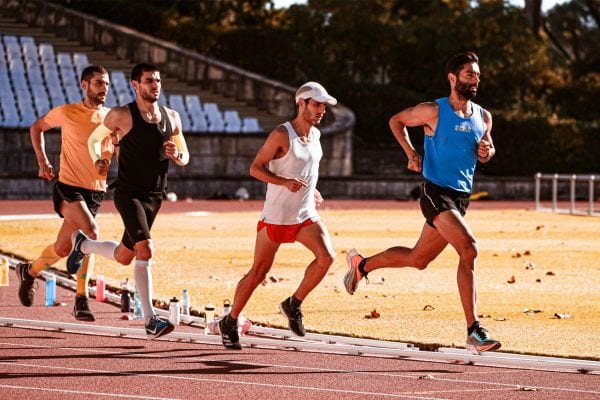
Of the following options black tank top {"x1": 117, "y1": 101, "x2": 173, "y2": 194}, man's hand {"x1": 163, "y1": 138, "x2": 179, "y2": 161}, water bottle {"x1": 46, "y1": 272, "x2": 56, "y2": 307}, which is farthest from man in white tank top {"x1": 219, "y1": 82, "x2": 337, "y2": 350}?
water bottle {"x1": 46, "y1": 272, "x2": 56, "y2": 307}

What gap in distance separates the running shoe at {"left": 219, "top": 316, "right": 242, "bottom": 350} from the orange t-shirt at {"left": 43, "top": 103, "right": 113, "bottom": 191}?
250cm

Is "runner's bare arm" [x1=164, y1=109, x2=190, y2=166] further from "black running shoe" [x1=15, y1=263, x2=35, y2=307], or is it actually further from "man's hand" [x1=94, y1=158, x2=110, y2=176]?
"black running shoe" [x1=15, y1=263, x2=35, y2=307]

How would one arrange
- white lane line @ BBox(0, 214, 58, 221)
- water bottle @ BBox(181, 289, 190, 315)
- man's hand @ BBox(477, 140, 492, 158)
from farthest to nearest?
1. white lane line @ BBox(0, 214, 58, 221)
2. water bottle @ BBox(181, 289, 190, 315)
3. man's hand @ BBox(477, 140, 492, 158)

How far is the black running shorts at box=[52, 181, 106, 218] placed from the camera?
1283cm

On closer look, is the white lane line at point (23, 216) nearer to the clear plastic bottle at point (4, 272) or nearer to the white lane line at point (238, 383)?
the clear plastic bottle at point (4, 272)

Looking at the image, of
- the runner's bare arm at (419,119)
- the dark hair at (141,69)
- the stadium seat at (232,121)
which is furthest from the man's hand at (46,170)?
the stadium seat at (232,121)

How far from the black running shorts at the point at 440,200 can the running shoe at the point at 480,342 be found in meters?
1.04

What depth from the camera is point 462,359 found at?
1023cm

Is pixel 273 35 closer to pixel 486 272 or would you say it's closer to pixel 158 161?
pixel 486 272

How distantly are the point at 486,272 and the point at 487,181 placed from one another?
28761mm

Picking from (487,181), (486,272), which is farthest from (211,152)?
(486,272)

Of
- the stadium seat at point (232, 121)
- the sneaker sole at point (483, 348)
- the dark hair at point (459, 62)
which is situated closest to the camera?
the sneaker sole at point (483, 348)

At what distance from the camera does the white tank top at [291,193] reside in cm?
1072

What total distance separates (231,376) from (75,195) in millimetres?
3746
